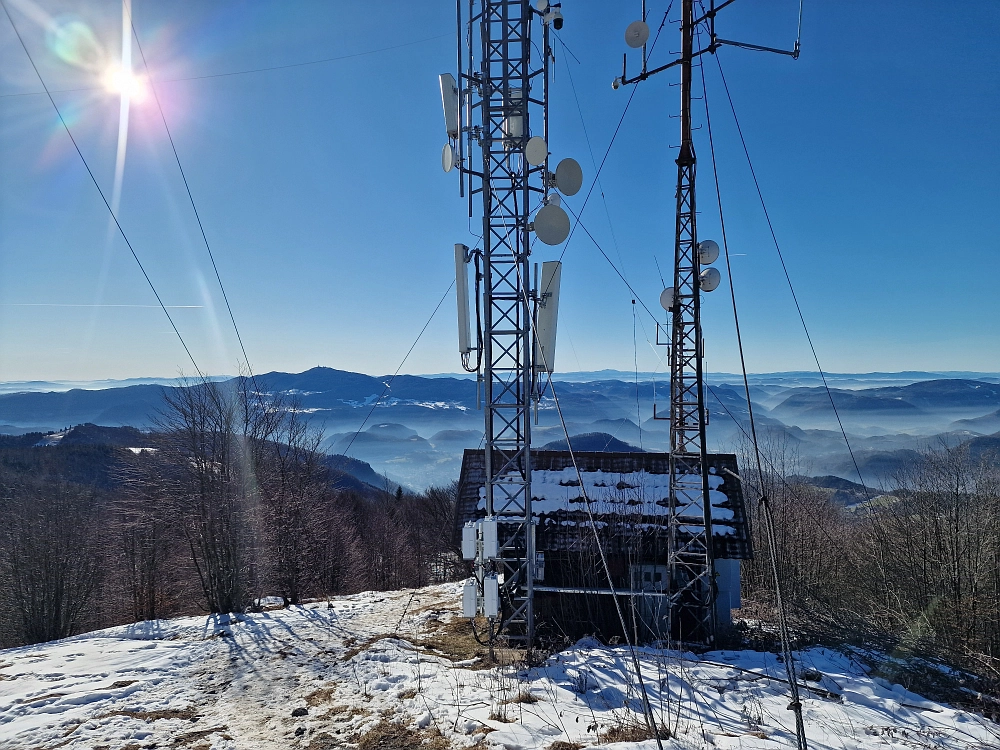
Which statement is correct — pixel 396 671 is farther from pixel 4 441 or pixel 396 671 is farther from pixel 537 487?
pixel 4 441

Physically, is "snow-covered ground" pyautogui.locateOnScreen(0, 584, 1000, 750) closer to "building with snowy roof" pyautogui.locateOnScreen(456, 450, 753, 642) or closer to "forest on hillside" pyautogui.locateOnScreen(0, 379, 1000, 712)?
"building with snowy roof" pyautogui.locateOnScreen(456, 450, 753, 642)

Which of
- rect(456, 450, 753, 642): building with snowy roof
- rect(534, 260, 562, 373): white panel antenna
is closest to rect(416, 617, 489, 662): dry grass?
rect(456, 450, 753, 642): building with snowy roof

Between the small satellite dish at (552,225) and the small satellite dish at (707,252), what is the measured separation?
117 inches

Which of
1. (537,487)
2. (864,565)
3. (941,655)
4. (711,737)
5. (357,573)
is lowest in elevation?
(357,573)

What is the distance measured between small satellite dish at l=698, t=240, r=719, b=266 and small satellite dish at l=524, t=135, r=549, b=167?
3550mm

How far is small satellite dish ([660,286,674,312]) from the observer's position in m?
10.9

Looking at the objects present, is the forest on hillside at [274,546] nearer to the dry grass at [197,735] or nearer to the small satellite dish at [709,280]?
the small satellite dish at [709,280]

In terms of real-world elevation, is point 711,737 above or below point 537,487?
below

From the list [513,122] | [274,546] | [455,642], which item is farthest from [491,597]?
[274,546]

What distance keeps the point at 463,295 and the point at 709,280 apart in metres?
4.80

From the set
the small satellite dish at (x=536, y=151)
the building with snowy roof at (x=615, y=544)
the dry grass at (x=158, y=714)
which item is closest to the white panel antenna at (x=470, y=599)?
the building with snowy roof at (x=615, y=544)

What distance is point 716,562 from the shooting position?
1206 cm

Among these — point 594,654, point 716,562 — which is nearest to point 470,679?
point 594,654

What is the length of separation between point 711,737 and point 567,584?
6.88 metres
